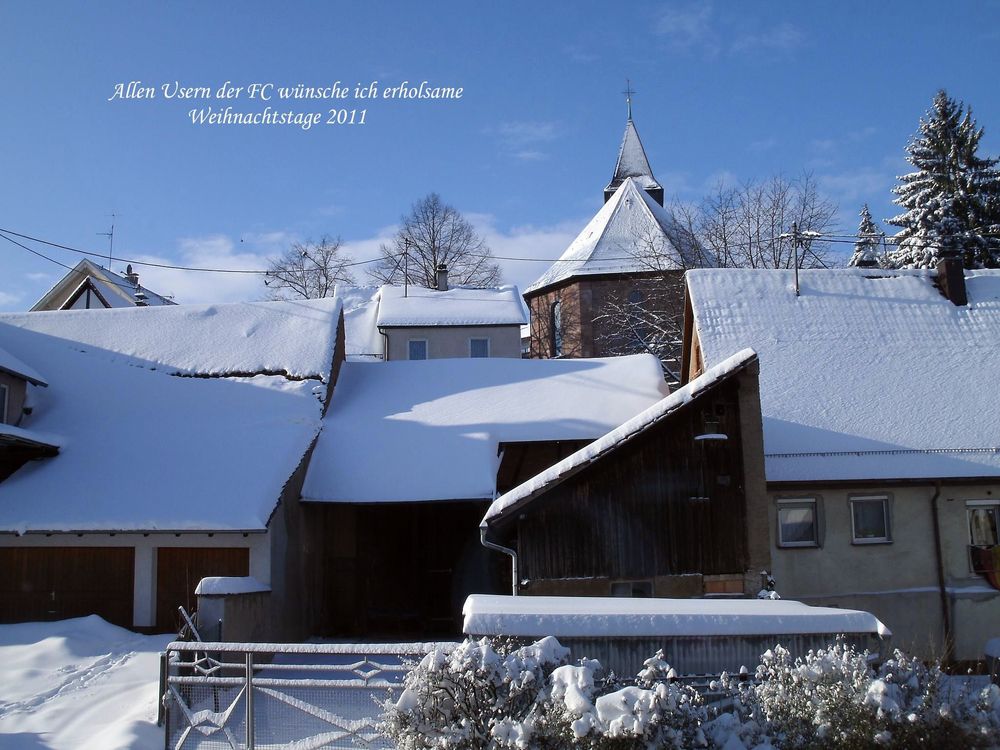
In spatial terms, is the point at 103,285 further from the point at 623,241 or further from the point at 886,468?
the point at 886,468

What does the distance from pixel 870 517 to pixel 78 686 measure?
13267 millimetres

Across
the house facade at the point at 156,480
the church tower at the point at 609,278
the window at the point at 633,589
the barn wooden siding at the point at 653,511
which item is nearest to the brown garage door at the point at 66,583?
the house facade at the point at 156,480

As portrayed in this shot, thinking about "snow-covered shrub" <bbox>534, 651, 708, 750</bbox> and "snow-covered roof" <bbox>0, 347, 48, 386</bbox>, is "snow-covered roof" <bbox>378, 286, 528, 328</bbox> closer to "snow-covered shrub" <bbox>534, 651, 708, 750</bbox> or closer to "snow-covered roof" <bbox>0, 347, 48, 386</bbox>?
"snow-covered roof" <bbox>0, 347, 48, 386</bbox>

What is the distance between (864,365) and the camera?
1884 cm

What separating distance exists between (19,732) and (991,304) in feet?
67.4

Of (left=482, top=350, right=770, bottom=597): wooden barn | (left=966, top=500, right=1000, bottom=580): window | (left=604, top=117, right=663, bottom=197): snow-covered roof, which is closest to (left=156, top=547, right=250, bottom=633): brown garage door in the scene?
(left=482, top=350, right=770, bottom=597): wooden barn

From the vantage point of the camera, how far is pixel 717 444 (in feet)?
46.1

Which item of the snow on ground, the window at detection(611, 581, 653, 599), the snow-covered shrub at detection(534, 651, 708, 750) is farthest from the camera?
the window at detection(611, 581, 653, 599)

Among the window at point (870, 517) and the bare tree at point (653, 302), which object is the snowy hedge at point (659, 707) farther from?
the bare tree at point (653, 302)

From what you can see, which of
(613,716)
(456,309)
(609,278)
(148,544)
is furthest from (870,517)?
(609,278)

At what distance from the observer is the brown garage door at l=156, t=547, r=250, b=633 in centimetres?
1617

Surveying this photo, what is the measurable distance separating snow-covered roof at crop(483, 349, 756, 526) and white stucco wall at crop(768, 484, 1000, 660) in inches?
139

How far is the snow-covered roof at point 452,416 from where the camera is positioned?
18.0 metres

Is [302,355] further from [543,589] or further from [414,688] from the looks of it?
[414,688]
